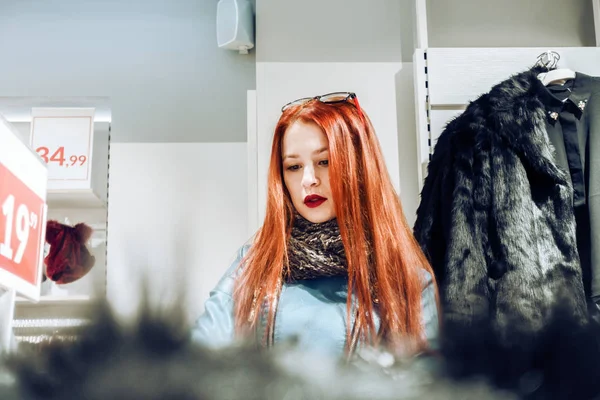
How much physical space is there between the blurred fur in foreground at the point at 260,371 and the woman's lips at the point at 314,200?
1281 mm

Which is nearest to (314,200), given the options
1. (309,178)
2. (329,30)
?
(309,178)

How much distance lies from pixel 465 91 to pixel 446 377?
7.05ft

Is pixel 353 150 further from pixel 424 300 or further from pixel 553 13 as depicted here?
pixel 553 13

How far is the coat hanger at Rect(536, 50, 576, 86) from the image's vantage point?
2062mm

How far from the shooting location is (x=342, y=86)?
2.30 meters

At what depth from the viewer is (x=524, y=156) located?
188 centimetres

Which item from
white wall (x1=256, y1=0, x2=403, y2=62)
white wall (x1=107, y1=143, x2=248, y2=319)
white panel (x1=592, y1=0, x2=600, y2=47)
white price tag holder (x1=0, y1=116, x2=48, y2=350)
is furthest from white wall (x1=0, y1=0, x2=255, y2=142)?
white price tag holder (x1=0, y1=116, x2=48, y2=350)

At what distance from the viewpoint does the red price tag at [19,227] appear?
0.73m

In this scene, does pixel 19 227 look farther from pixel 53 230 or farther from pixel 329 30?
pixel 53 230

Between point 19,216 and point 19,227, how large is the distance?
1cm

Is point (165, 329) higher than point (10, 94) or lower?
lower

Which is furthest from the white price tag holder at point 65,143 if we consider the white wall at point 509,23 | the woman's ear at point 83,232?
the white wall at point 509,23

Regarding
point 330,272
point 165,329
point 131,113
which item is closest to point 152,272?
point 165,329

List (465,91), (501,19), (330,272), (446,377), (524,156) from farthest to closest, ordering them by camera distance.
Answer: (501,19), (465,91), (524,156), (330,272), (446,377)
